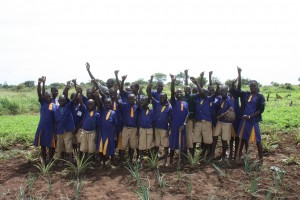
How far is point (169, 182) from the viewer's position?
6.83 metres

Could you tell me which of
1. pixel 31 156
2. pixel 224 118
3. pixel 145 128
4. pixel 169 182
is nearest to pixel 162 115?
pixel 145 128

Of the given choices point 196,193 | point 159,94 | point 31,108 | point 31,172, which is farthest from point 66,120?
point 31,108

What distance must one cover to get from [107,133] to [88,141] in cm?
48

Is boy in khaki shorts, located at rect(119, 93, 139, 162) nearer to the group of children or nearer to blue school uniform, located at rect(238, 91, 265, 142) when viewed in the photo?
the group of children

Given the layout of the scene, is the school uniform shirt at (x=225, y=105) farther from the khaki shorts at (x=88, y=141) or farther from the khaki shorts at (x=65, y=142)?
the khaki shorts at (x=65, y=142)

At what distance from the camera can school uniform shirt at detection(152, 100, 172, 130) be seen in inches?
316

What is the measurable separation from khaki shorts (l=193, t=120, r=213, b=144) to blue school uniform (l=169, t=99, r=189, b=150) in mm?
361

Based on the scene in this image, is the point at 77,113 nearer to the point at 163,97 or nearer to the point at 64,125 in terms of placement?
the point at 64,125

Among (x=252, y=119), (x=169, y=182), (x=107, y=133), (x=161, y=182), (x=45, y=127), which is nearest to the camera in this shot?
(x=161, y=182)

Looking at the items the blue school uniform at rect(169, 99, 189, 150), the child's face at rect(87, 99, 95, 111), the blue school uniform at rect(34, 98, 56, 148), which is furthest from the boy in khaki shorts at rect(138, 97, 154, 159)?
the blue school uniform at rect(34, 98, 56, 148)

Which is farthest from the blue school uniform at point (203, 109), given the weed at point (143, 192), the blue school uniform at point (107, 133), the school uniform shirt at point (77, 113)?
the school uniform shirt at point (77, 113)

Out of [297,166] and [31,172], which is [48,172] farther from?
[297,166]

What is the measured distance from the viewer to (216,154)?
9039mm

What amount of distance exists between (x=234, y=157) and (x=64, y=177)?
12.6ft
